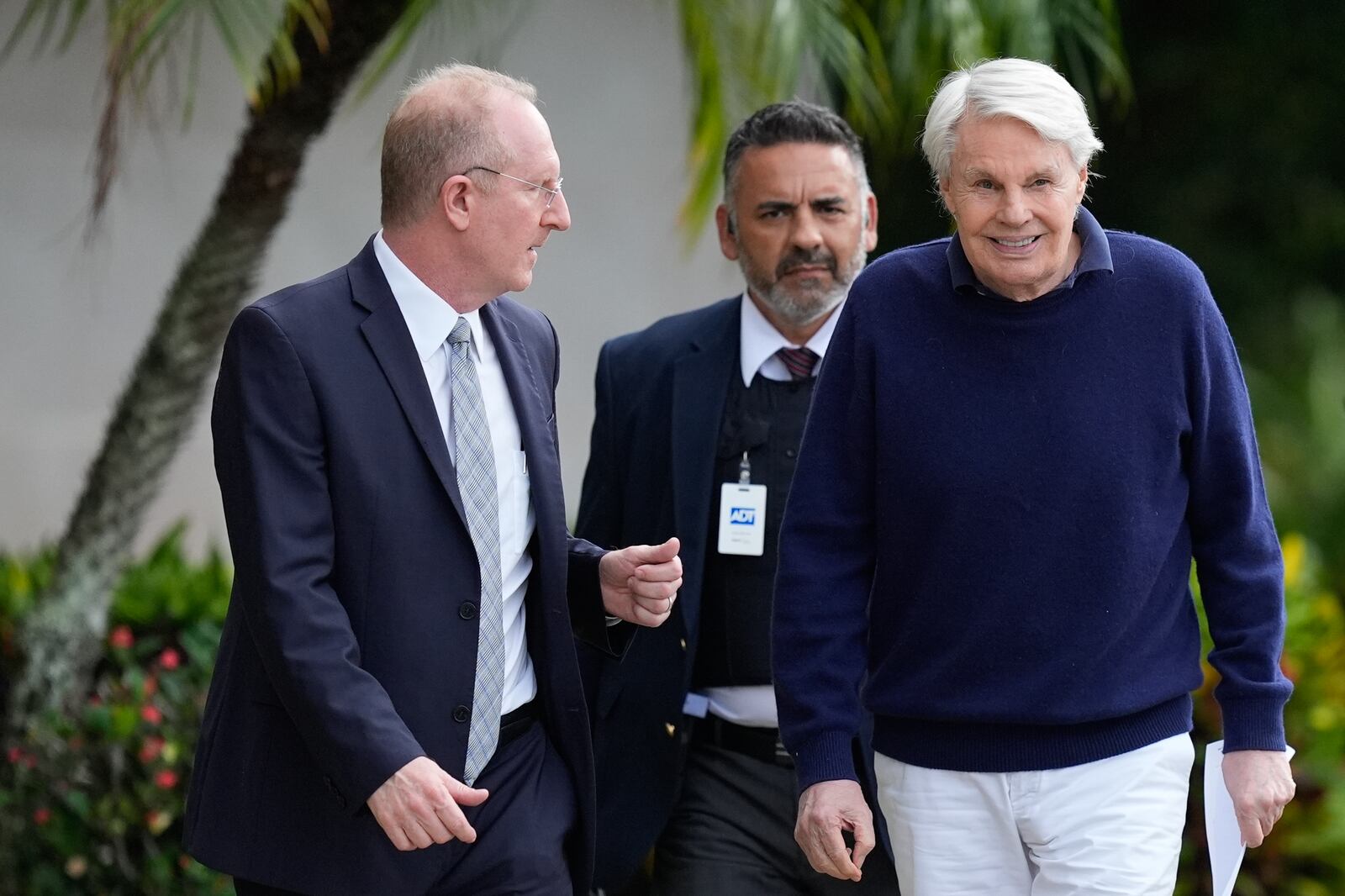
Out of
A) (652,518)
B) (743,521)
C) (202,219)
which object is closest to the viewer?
(743,521)

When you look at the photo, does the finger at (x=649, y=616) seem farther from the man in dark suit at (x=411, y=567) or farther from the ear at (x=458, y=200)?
the ear at (x=458, y=200)

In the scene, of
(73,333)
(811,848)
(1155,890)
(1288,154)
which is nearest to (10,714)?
(73,333)

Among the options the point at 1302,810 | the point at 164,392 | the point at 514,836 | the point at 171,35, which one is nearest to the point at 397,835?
the point at 514,836

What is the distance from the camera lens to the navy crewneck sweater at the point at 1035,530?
8.35 feet

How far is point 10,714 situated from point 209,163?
216 cm

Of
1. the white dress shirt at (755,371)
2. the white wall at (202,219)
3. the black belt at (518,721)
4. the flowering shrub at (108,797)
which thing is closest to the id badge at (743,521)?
the white dress shirt at (755,371)

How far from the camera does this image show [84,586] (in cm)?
489

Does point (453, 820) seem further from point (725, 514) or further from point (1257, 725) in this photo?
point (1257, 725)

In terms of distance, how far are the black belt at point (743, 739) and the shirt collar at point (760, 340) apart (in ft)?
2.18

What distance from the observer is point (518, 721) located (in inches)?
106

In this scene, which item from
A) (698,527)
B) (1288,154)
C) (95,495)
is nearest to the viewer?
(698,527)

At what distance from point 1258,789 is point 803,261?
1345 millimetres

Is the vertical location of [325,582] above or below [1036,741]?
above

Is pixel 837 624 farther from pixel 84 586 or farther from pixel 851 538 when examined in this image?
pixel 84 586
